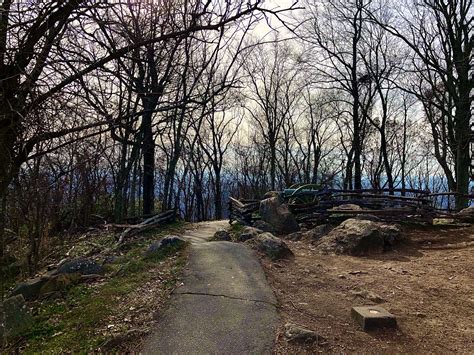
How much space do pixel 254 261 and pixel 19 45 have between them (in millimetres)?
4920

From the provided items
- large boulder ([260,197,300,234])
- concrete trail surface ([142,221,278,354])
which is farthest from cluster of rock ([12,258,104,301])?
large boulder ([260,197,300,234])

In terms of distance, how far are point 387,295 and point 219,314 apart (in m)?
2.50

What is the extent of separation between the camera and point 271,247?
721 centimetres

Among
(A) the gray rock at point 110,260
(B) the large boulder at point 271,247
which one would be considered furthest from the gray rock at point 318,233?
(A) the gray rock at point 110,260

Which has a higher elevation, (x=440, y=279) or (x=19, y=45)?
(x=19, y=45)

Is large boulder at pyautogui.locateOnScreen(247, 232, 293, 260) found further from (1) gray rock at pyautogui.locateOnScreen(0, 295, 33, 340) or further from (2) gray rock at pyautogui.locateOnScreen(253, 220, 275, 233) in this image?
(1) gray rock at pyautogui.locateOnScreen(0, 295, 33, 340)

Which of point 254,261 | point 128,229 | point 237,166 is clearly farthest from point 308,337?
Answer: point 237,166

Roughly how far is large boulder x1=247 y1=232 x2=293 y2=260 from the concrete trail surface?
0.75 metres

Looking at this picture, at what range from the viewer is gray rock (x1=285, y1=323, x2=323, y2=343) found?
12.7ft

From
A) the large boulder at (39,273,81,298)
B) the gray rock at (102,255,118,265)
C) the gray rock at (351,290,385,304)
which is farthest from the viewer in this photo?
the gray rock at (102,255,118,265)

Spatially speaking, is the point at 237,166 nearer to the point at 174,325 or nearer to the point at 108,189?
the point at 108,189

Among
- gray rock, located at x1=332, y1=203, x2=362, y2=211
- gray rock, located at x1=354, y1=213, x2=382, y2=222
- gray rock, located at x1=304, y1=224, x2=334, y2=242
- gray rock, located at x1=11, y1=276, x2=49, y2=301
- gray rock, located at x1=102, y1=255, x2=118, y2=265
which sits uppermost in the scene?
gray rock, located at x1=332, y1=203, x2=362, y2=211

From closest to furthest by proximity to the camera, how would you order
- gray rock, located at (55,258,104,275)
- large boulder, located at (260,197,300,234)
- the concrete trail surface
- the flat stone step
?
the concrete trail surface
the flat stone step
gray rock, located at (55,258,104,275)
large boulder, located at (260,197,300,234)

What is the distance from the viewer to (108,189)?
17.1 meters
